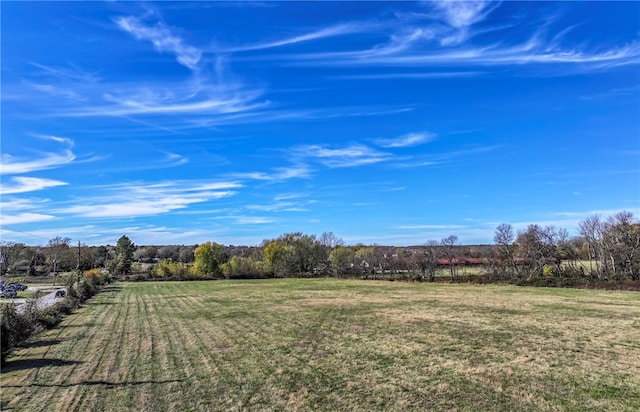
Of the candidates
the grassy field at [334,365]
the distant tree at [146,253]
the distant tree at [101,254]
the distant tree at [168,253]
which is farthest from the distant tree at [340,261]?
the distant tree at [146,253]

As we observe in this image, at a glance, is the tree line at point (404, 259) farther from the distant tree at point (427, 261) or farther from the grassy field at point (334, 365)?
the grassy field at point (334, 365)

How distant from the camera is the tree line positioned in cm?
6134

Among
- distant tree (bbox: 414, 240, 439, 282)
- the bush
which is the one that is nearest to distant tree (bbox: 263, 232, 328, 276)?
distant tree (bbox: 414, 240, 439, 282)

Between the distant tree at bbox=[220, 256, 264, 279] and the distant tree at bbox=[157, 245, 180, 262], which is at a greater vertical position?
the distant tree at bbox=[157, 245, 180, 262]

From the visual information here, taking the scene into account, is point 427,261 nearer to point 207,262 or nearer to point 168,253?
point 207,262

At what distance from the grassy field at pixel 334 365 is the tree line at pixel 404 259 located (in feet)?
141

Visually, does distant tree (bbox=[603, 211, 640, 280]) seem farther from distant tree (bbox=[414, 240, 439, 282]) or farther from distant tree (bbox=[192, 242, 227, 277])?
distant tree (bbox=[192, 242, 227, 277])

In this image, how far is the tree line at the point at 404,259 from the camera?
61.3 meters

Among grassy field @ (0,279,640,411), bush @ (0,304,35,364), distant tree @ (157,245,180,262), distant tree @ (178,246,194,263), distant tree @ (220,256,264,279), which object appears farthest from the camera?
distant tree @ (157,245,180,262)

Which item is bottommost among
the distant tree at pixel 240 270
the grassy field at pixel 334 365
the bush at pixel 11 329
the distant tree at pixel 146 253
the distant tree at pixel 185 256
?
the grassy field at pixel 334 365

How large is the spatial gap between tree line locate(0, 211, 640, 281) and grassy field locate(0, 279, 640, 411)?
4307 centimetres

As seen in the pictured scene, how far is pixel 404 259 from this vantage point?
92.2m

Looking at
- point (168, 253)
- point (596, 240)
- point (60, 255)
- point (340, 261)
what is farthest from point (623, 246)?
point (168, 253)

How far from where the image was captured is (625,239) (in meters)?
59.3
